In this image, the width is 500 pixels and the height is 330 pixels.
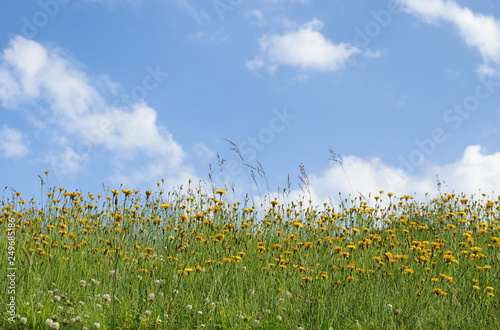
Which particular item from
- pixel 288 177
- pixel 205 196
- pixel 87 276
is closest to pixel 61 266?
pixel 87 276

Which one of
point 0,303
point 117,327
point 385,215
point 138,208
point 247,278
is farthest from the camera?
point 385,215

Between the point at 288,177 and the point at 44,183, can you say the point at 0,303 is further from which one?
the point at 288,177

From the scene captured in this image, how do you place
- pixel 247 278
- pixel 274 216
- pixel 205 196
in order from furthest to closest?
pixel 205 196
pixel 274 216
pixel 247 278

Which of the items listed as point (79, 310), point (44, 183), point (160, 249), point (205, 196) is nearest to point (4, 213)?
point (44, 183)

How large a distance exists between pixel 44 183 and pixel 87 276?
7.56 feet

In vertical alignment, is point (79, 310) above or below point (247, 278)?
below

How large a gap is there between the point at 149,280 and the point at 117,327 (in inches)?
45.7

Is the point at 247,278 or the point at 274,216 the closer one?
the point at 247,278

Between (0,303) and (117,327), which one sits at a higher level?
(0,303)

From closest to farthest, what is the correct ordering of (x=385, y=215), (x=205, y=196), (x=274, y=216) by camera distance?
1. (x=274, y=216)
2. (x=205, y=196)
3. (x=385, y=215)

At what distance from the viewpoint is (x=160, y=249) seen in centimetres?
677

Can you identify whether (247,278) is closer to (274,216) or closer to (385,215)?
(274,216)

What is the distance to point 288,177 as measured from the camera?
8.63m

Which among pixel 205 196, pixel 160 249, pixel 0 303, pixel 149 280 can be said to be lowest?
pixel 0 303
